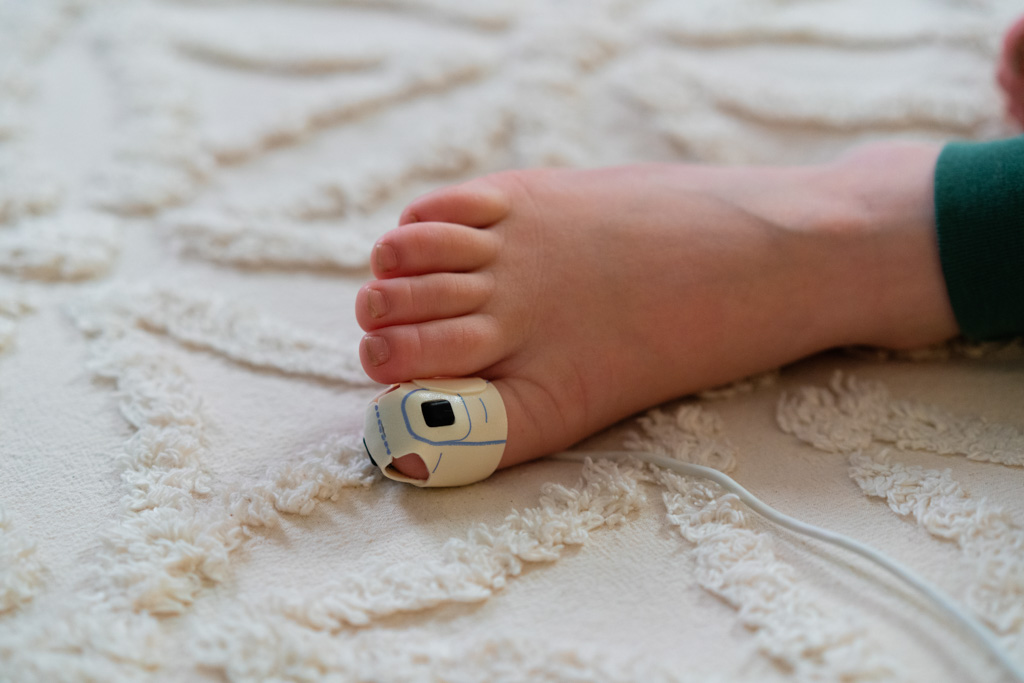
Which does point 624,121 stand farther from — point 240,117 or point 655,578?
point 655,578

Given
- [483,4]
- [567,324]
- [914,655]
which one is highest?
[483,4]

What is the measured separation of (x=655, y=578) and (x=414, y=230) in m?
0.34

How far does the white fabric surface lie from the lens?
0.48 m

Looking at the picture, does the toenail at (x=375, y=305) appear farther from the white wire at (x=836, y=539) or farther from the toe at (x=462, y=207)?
the white wire at (x=836, y=539)

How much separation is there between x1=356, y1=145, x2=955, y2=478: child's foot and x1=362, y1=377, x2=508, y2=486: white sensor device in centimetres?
2

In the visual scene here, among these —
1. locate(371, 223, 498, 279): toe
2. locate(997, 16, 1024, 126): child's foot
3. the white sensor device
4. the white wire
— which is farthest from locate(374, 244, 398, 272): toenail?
locate(997, 16, 1024, 126): child's foot

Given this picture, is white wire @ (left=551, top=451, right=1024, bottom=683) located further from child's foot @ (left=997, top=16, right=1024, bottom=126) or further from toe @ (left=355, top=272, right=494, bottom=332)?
child's foot @ (left=997, top=16, right=1024, bottom=126)

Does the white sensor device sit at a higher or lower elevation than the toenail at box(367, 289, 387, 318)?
lower

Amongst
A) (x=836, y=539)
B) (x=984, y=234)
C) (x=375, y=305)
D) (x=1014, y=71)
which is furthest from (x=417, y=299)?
(x=1014, y=71)

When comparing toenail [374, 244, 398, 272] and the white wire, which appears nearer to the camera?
the white wire

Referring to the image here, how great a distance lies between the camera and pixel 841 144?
3.02 feet

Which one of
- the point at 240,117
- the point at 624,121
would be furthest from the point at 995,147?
the point at 240,117

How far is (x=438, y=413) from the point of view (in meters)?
0.58

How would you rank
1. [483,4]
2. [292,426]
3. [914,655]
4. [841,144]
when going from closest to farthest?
[914,655], [292,426], [841,144], [483,4]
